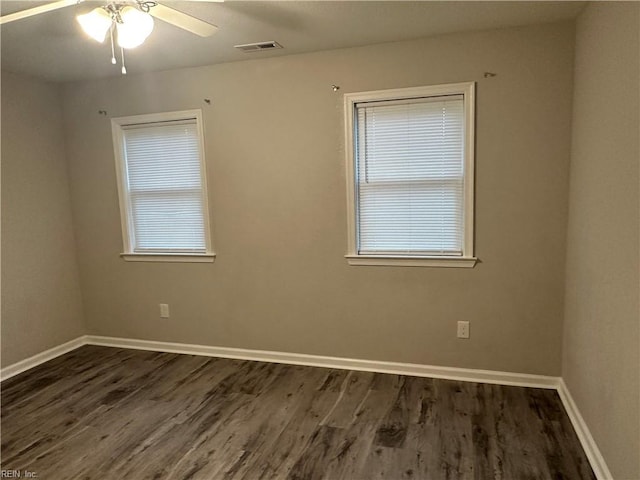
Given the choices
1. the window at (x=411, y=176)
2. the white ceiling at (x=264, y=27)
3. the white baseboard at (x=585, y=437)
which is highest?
the white ceiling at (x=264, y=27)

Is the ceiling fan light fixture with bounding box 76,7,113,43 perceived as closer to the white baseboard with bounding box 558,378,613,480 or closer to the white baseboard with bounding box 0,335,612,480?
the white baseboard with bounding box 0,335,612,480

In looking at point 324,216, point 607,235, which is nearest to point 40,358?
point 324,216

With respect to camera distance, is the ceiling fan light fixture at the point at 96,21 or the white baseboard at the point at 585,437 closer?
the ceiling fan light fixture at the point at 96,21

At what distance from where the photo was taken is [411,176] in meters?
3.07

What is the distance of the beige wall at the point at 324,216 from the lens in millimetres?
2787

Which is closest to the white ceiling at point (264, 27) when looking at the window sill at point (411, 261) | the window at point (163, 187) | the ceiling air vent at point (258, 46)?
the ceiling air vent at point (258, 46)

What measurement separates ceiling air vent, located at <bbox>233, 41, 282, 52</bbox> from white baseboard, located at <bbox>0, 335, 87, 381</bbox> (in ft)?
10.3

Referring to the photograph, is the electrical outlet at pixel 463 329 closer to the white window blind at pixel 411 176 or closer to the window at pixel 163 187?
the white window blind at pixel 411 176

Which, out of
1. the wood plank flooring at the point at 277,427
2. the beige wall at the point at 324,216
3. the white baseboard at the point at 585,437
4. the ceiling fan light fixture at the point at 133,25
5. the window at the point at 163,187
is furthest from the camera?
the window at the point at 163,187

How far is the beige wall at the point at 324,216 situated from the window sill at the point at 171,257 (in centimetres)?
7

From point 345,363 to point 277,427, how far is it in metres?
0.95

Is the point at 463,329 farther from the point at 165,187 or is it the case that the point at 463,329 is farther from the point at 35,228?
the point at 35,228

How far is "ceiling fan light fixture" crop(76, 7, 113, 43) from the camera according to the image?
6.17 feet

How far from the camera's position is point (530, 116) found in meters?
2.75
